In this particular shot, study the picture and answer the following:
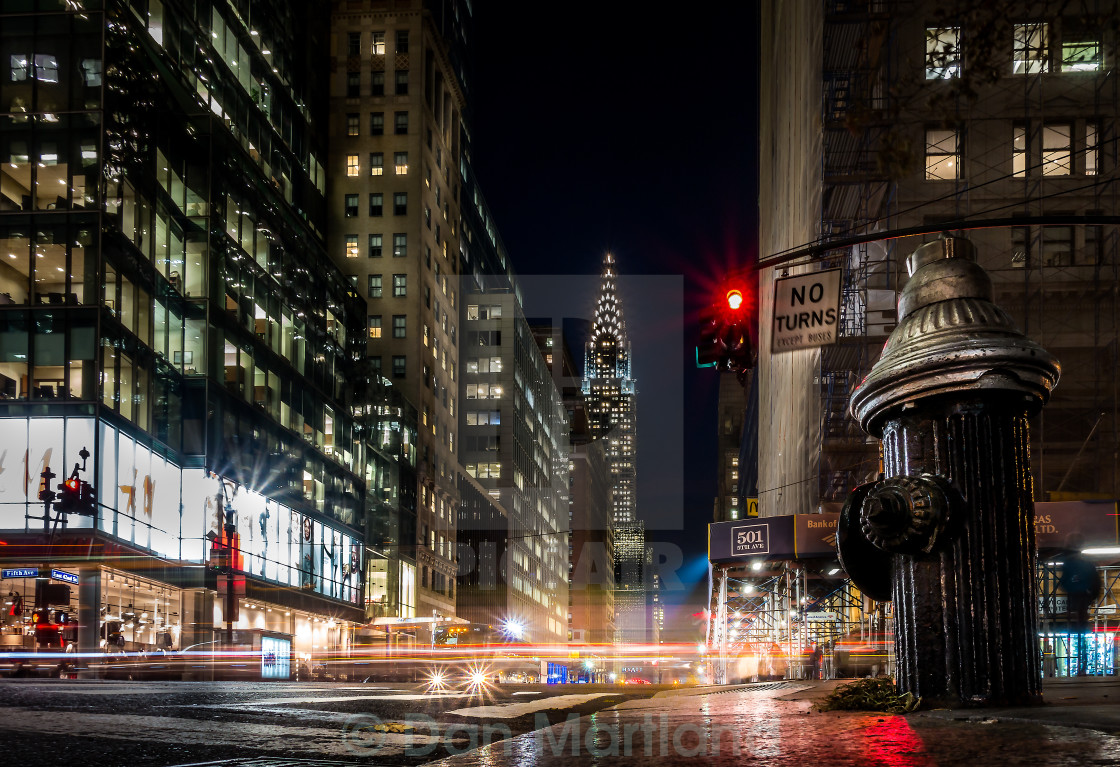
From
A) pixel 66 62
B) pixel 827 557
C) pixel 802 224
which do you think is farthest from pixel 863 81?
pixel 66 62

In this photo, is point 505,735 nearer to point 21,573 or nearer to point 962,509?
point 962,509

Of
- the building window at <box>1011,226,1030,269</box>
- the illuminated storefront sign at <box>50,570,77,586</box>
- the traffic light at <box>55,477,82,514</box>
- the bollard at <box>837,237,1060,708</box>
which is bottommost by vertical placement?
the illuminated storefront sign at <box>50,570,77,586</box>

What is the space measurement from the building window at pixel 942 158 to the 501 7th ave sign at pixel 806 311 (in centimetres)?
1375

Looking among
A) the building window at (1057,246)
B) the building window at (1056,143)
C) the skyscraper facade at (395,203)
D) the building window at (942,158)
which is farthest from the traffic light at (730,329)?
the skyscraper facade at (395,203)

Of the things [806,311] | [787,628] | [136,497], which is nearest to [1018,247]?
[787,628]

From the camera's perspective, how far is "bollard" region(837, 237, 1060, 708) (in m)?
5.57

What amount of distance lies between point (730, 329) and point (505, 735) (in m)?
10.2

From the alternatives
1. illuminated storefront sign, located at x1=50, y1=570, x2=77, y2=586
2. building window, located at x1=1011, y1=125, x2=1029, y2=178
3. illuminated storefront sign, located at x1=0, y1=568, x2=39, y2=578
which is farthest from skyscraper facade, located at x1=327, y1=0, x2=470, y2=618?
building window, located at x1=1011, y1=125, x2=1029, y2=178

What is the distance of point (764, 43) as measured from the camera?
66.2 m

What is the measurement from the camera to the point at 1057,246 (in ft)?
105

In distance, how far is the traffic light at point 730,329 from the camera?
51.1 ft

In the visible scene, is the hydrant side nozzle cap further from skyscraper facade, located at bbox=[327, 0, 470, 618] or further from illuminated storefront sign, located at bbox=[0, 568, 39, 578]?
skyscraper facade, located at bbox=[327, 0, 470, 618]

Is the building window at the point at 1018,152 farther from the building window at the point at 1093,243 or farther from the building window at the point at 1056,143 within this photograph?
the building window at the point at 1093,243

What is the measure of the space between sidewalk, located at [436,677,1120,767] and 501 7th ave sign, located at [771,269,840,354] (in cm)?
1510
